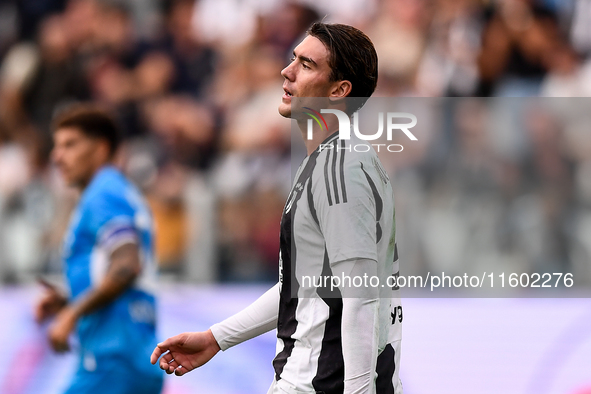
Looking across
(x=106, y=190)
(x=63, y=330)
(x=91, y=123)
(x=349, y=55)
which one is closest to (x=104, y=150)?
(x=91, y=123)

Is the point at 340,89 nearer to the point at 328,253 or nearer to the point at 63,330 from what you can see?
the point at 328,253

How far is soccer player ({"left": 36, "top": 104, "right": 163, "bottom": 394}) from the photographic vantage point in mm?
3980

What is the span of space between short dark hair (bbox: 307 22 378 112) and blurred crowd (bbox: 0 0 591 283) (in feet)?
8.33

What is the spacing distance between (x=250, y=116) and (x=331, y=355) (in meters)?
4.96

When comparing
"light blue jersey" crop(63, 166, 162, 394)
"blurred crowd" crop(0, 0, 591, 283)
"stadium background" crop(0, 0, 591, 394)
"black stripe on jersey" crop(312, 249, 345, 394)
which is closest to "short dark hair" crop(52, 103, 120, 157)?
"blurred crowd" crop(0, 0, 591, 283)

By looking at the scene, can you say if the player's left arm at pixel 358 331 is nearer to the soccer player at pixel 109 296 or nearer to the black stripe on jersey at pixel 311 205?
the black stripe on jersey at pixel 311 205

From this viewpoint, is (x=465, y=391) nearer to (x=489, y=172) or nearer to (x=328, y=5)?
(x=489, y=172)

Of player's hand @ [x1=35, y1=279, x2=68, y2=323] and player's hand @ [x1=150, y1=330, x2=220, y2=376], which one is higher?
player's hand @ [x1=150, y1=330, x2=220, y2=376]

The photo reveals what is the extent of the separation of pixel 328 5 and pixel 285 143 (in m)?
1.58

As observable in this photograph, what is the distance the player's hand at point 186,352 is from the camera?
255 cm

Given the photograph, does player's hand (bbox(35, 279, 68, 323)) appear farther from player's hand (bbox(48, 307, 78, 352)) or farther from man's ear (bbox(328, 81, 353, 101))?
man's ear (bbox(328, 81, 353, 101))

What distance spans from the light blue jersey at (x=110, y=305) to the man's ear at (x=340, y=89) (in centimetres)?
199

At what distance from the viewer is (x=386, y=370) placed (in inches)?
93.7

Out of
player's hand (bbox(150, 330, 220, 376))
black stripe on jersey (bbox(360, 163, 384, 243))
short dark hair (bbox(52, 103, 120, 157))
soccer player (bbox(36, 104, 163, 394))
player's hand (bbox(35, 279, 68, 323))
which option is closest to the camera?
black stripe on jersey (bbox(360, 163, 384, 243))
